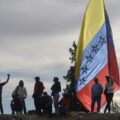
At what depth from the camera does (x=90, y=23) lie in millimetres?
27266

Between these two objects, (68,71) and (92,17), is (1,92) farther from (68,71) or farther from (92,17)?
(68,71)

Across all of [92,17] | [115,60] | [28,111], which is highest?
[92,17]

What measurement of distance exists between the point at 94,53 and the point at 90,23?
5.14 ft

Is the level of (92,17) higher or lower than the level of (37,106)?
higher

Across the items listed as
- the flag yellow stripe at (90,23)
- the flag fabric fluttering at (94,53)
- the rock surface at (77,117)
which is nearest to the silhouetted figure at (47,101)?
the rock surface at (77,117)

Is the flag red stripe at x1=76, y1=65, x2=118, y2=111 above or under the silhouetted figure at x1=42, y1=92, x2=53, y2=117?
above

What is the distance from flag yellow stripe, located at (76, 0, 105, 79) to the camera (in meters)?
26.8

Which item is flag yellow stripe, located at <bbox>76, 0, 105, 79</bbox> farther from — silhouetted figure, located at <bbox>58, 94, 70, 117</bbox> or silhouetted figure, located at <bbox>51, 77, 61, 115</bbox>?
silhouetted figure, located at <bbox>58, 94, 70, 117</bbox>

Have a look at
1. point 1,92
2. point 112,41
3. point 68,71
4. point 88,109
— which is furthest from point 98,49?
point 68,71

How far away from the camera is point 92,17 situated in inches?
1080

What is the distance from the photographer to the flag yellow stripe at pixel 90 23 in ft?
87.8

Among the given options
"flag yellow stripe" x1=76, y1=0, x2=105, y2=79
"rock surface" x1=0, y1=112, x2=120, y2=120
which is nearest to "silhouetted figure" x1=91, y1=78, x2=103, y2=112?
"rock surface" x1=0, y1=112, x2=120, y2=120

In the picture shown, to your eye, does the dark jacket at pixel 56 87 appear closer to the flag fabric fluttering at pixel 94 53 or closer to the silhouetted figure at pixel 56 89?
the silhouetted figure at pixel 56 89

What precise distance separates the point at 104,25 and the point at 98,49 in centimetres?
117
